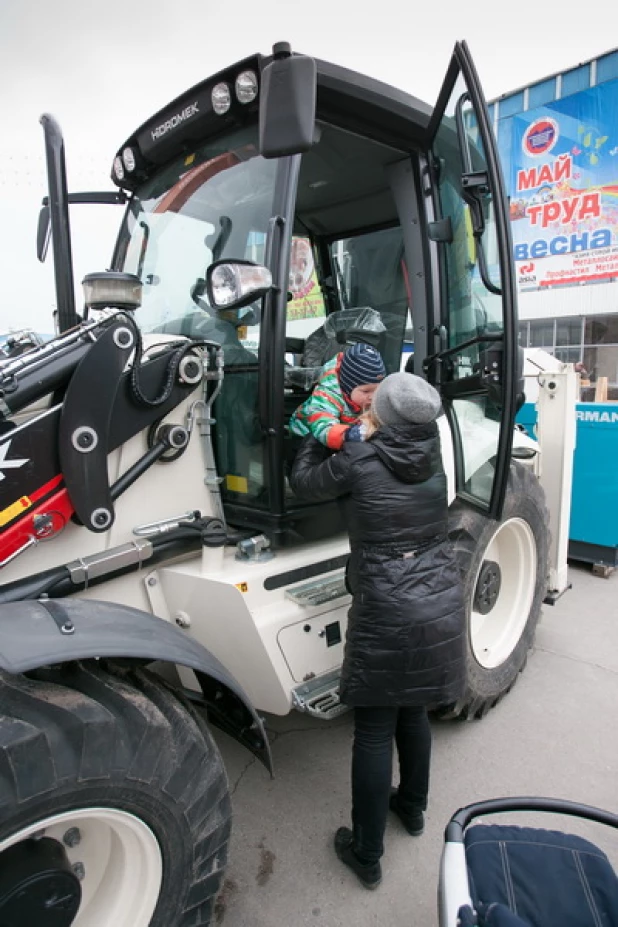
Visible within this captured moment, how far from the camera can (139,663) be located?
1.85 metres

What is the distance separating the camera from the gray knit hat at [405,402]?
6.68 ft

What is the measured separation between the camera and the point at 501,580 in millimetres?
3473

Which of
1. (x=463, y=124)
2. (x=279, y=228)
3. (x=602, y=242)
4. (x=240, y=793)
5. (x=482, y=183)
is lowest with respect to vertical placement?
(x=240, y=793)

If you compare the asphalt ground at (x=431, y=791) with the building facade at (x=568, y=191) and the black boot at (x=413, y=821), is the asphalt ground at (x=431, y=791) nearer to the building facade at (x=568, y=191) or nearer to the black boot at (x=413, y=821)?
the black boot at (x=413, y=821)

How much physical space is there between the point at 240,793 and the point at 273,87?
268cm

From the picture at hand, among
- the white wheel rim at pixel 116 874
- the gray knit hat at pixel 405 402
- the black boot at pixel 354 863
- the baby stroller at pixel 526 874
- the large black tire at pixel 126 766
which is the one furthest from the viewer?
the black boot at pixel 354 863

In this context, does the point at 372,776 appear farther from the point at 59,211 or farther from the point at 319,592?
the point at 59,211

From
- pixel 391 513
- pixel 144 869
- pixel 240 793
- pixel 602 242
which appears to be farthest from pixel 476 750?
pixel 602 242

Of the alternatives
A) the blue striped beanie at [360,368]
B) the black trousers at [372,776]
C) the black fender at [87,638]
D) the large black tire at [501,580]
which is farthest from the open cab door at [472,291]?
the black fender at [87,638]

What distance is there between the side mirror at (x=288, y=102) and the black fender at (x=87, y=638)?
1.42 metres

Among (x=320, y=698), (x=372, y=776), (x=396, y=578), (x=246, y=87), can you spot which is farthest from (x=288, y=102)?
(x=372, y=776)

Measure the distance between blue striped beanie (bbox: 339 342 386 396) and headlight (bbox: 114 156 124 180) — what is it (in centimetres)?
136

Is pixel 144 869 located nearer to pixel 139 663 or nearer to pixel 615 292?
pixel 139 663

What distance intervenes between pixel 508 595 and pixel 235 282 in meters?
2.39
